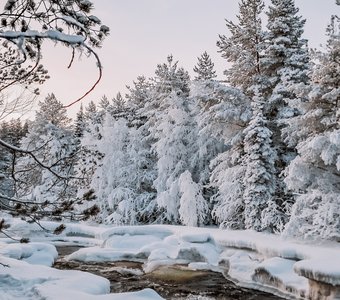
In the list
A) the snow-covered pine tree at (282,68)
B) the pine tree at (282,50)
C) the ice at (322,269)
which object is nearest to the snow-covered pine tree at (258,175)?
the snow-covered pine tree at (282,68)

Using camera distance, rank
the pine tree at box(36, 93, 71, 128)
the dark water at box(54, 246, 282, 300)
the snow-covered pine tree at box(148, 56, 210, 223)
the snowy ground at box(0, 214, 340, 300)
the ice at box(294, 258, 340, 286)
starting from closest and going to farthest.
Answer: the snowy ground at box(0, 214, 340, 300) → the ice at box(294, 258, 340, 286) → the dark water at box(54, 246, 282, 300) → the snow-covered pine tree at box(148, 56, 210, 223) → the pine tree at box(36, 93, 71, 128)

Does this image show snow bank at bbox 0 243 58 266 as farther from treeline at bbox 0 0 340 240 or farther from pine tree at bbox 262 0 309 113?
pine tree at bbox 262 0 309 113

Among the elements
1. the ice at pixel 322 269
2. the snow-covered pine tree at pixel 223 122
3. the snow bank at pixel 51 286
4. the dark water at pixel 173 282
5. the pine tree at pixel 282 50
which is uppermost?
the pine tree at pixel 282 50

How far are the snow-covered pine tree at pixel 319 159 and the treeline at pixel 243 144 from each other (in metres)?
0.04

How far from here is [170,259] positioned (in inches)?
575

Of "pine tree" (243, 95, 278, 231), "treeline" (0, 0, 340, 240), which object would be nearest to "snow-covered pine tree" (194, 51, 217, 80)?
"treeline" (0, 0, 340, 240)

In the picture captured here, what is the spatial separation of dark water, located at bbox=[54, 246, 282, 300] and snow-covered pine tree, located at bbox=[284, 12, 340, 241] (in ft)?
11.0

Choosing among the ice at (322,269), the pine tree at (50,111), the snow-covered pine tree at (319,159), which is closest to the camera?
the ice at (322,269)

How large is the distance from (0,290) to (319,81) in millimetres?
11417

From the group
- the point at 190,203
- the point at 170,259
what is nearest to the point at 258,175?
the point at 190,203

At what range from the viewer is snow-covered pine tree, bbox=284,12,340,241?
12594mm

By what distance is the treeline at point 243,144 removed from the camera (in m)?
13.5

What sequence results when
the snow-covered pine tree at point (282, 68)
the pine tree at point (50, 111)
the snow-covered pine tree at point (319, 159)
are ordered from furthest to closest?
the pine tree at point (50, 111) < the snow-covered pine tree at point (282, 68) < the snow-covered pine tree at point (319, 159)

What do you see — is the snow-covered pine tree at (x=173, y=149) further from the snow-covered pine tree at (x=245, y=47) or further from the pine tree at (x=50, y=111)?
the pine tree at (x=50, y=111)
